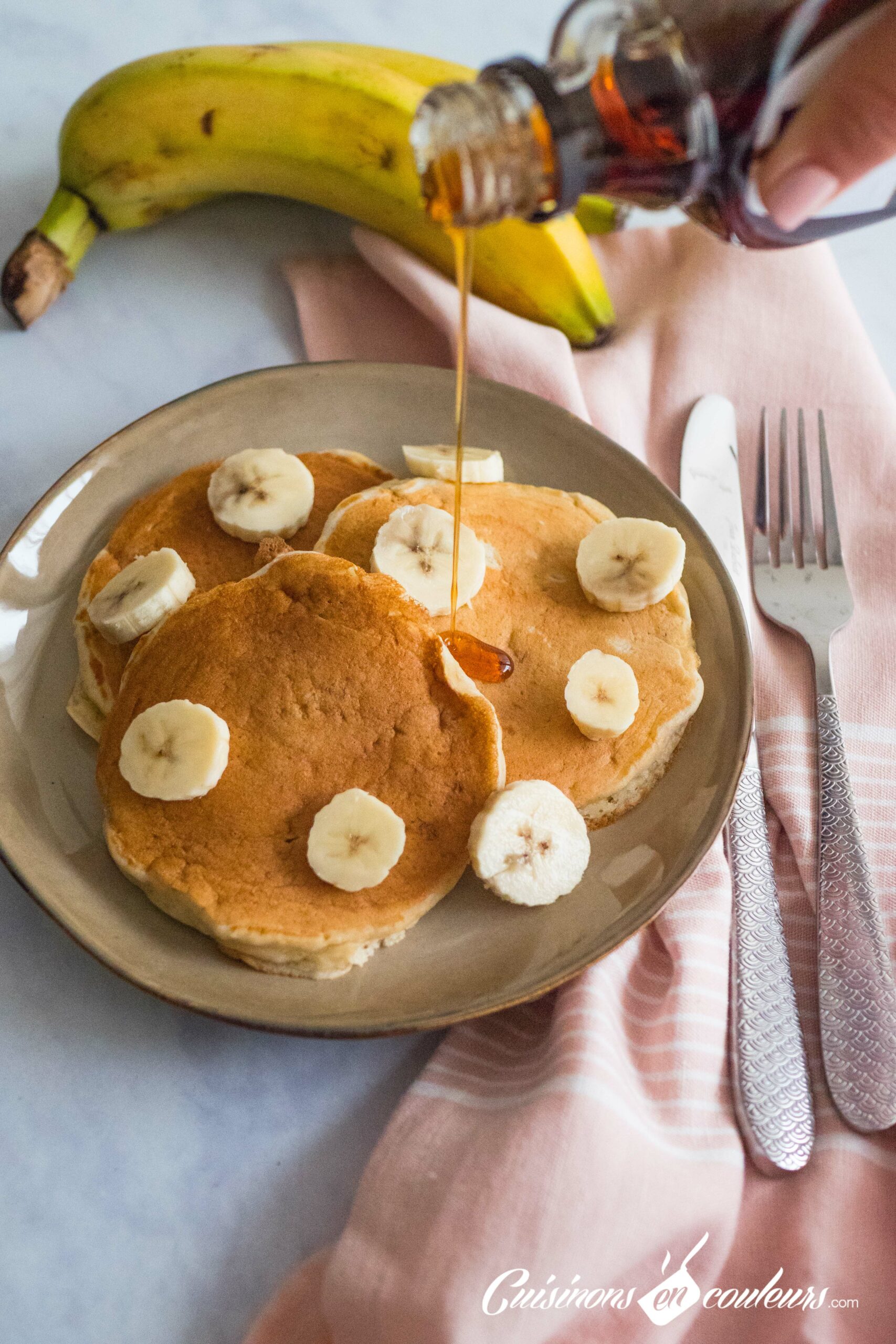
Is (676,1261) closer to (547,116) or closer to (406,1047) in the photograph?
(406,1047)

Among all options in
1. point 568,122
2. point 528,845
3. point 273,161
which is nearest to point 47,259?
point 273,161

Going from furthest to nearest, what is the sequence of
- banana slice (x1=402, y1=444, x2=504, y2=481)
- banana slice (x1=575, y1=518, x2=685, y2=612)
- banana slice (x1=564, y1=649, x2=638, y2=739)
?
banana slice (x1=402, y1=444, x2=504, y2=481), banana slice (x1=575, y1=518, x2=685, y2=612), banana slice (x1=564, y1=649, x2=638, y2=739)

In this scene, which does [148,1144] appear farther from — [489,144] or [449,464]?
[489,144]

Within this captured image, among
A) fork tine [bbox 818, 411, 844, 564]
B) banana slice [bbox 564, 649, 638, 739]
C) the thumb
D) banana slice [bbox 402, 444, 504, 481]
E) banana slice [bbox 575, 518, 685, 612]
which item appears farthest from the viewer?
fork tine [bbox 818, 411, 844, 564]

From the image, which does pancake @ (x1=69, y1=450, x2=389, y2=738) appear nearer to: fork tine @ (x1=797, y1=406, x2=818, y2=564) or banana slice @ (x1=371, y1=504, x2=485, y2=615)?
banana slice @ (x1=371, y1=504, x2=485, y2=615)

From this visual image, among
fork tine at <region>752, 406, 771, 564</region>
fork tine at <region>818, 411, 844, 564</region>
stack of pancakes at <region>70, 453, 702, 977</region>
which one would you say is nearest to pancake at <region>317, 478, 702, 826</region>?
stack of pancakes at <region>70, 453, 702, 977</region>

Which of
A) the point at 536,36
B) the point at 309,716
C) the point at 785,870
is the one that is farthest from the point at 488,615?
the point at 536,36

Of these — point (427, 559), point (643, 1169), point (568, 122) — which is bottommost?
point (643, 1169)

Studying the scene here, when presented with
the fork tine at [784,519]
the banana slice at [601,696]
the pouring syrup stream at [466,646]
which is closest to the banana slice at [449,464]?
the pouring syrup stream at [466,646]
